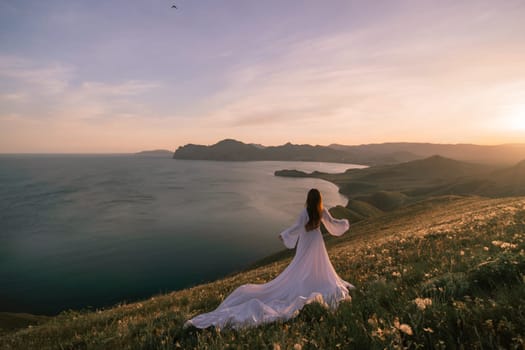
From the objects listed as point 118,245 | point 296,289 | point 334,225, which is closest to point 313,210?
point 334,225

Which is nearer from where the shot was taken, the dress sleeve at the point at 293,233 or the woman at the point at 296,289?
the woman at the point at 296,289

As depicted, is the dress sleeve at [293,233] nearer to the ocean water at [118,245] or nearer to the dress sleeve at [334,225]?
the dress sleeve at [334,225]

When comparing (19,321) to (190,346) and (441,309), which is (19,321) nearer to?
(190,346)

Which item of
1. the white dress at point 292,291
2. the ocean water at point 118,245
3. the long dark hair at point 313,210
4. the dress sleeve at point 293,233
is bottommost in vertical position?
the ocean water at point 118,245

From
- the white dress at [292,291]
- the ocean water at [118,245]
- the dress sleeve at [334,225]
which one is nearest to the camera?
the white dress at [292,291]

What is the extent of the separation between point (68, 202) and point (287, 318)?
13872cm

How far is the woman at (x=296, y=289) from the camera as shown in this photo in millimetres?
5422

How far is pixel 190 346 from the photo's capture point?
14.4 ft

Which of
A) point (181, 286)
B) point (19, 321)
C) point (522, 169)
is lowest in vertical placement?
point (181, 286)

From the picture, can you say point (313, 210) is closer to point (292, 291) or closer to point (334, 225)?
point (334, 225)

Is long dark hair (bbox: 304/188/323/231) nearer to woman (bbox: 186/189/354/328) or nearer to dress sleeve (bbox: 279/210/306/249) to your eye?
woman (bbox: 186/189/354/328)

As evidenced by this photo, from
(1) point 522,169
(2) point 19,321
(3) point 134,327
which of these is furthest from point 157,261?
(1) point 522,169

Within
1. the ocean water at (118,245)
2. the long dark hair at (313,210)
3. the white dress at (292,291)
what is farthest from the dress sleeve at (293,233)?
the ocean water at (118,245)

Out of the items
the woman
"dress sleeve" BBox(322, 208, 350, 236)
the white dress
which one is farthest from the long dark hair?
"dress sleeve" BBox(322, 208, 350, 236)
